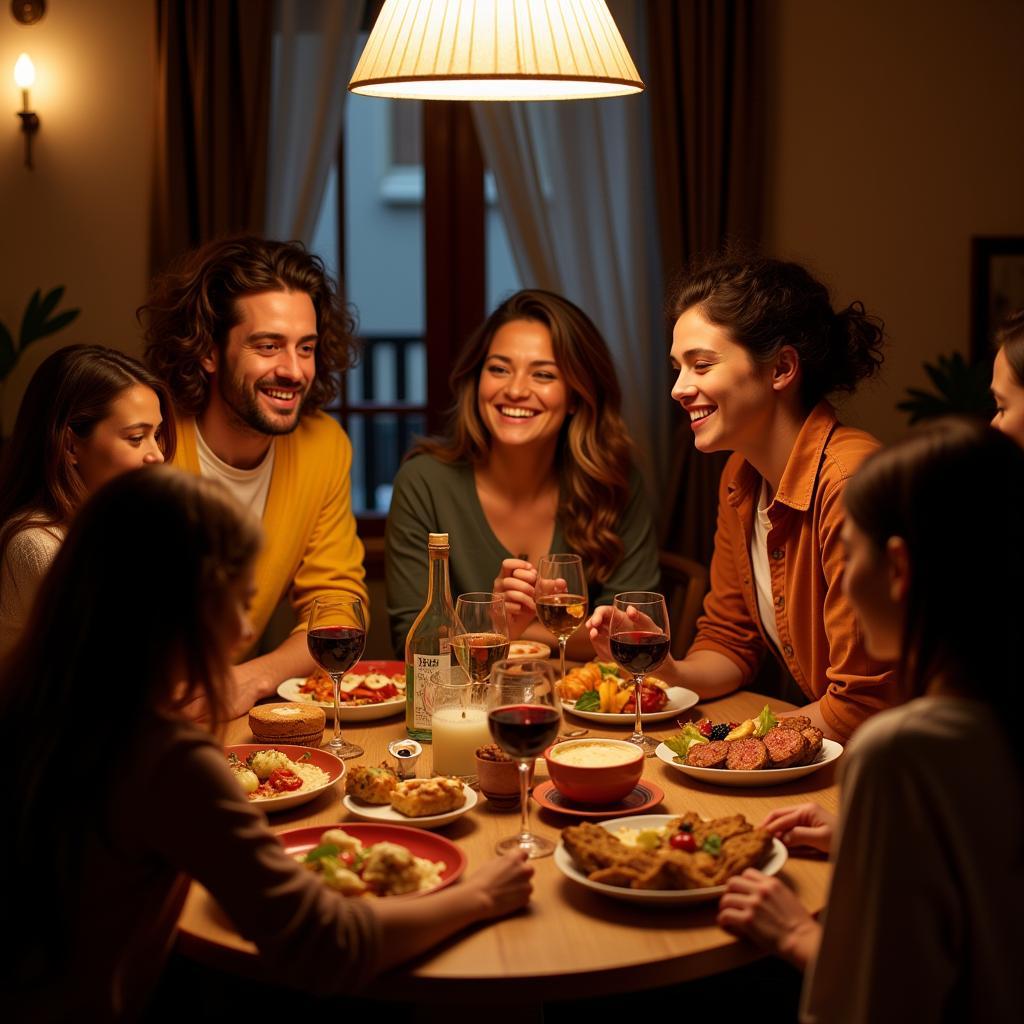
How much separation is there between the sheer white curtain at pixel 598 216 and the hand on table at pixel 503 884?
2.61m

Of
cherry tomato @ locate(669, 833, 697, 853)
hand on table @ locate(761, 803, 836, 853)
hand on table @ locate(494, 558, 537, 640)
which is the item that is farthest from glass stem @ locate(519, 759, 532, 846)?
hand on table @ locate(494, 558, 537, 640)

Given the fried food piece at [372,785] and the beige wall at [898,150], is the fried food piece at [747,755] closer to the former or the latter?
the fried food piece at [372,785]

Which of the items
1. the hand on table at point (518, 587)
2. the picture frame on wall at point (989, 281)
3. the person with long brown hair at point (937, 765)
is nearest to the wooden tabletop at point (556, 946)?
the person with long brown hair at point (937, 765)

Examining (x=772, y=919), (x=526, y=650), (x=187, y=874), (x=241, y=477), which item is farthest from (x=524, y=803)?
(x=241, y=477)

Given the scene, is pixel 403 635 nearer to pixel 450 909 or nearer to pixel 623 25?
pixel 450 909

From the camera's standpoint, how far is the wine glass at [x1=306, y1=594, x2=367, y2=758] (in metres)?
1.93

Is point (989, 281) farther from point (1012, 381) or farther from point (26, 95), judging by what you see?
point (26, 95)

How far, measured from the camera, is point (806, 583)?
2283 mm

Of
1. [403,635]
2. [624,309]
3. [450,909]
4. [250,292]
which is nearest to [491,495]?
[403,635]

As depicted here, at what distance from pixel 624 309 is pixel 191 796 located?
296 centimetres

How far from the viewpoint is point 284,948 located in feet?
4.11

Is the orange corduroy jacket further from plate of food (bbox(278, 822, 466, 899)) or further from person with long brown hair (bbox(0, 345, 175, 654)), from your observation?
person with long brown hair (bbox(0, 345, 175, 654))

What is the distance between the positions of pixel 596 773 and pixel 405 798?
26cm

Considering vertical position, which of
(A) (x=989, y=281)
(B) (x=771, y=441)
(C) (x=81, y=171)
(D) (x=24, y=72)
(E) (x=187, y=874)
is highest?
(D) (x=24, y=72)
